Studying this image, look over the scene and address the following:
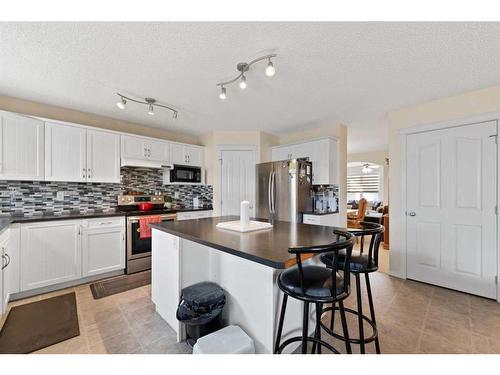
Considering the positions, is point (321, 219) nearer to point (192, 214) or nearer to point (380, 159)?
point (192, 214)

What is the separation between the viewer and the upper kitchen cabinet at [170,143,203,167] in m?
4.04

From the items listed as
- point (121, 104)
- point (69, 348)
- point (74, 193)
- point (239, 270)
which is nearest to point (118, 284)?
point (69, 348)

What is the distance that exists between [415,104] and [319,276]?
9.38 feet

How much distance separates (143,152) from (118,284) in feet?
6.41

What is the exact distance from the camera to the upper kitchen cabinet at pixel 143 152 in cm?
343

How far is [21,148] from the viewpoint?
8.42 feet

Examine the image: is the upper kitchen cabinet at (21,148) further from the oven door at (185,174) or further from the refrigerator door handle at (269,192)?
the refrigerator door handle at (269,192)

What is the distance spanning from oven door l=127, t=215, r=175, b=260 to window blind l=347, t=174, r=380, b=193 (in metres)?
7.16

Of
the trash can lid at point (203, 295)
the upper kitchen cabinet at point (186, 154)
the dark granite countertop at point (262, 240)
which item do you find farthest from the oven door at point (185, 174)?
the trash can lid at point (203, 295)

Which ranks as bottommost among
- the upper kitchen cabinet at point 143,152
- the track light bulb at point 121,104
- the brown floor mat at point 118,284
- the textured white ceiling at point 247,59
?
the brown floor mat at point 118,284

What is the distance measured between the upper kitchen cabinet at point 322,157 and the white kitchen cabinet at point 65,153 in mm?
3274

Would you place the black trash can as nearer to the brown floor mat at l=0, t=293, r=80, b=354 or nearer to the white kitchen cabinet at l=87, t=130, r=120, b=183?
the brown floor mat at l=0, t=293, r=80, b=354

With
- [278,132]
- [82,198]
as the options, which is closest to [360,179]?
[278,132]
